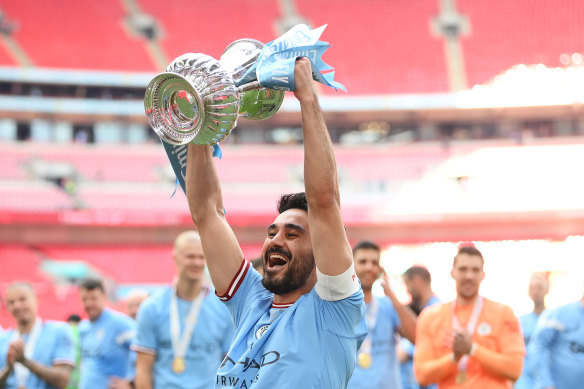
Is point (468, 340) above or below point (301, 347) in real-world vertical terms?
above

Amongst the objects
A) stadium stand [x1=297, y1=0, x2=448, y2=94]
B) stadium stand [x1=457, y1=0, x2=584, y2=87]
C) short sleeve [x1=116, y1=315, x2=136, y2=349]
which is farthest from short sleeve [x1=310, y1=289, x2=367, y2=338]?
stadium stand [x1=457, y1=0, x2=584, y2=87]

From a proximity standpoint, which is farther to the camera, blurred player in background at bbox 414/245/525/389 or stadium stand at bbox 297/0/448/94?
stadium stand at bbox 297/0/448/94

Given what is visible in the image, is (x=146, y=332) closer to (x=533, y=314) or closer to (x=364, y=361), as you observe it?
(x=364, y=361)

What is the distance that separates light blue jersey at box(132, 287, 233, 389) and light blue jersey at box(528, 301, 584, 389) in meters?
2.50

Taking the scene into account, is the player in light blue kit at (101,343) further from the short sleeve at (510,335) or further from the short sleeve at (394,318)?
the short sleeve at (510,335)

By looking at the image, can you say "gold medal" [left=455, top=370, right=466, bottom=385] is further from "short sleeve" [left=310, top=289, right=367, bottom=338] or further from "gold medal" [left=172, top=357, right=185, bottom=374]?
"short sleeve" [left=310, top=289, right=367, bottom=338]

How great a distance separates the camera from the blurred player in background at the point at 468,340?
4672 mm

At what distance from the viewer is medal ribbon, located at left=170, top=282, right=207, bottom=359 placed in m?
5.45

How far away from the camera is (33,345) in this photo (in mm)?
6430

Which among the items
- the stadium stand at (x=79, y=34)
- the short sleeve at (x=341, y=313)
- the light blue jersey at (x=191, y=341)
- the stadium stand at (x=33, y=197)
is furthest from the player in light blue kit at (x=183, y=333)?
the stadium stand at (x=79, y=34)

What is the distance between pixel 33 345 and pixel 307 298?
4.34 meters

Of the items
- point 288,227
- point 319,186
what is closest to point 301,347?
point 288,227

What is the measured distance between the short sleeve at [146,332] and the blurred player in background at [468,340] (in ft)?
6.08

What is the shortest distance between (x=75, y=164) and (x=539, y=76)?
15989 mm
